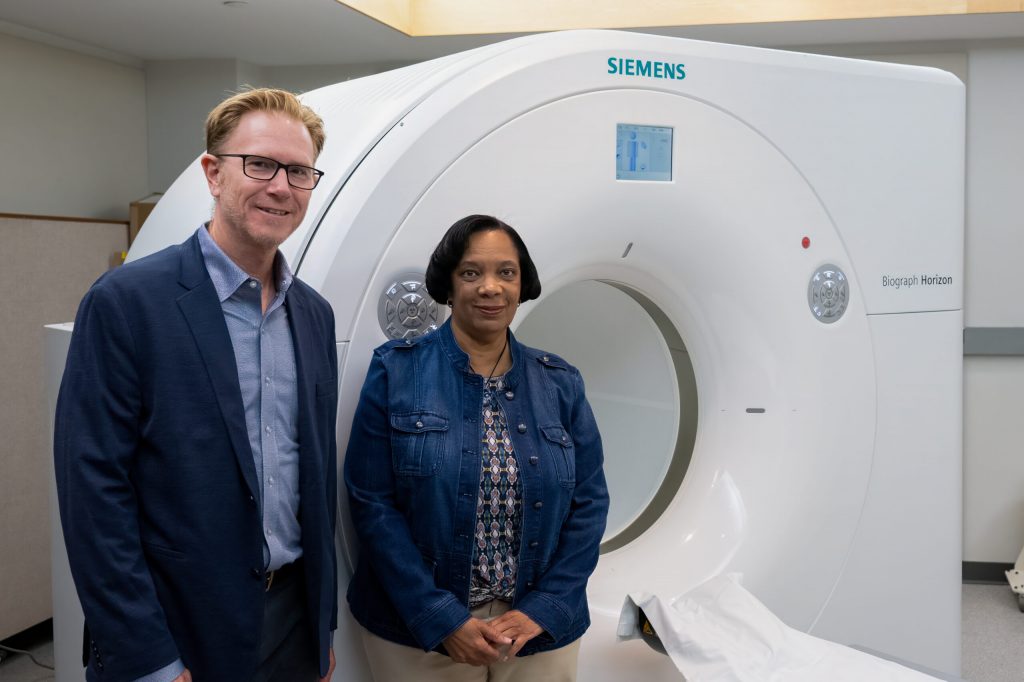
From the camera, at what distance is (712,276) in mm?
1673

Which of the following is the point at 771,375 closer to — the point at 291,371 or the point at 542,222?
the point at 542,222

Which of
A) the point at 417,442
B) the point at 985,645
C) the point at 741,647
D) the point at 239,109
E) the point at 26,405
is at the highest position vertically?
the point at 239,109

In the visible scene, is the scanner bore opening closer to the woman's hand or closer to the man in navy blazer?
the woman's hand

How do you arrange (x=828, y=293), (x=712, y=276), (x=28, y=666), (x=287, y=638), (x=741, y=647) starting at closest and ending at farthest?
(x=287, y=638) < (x=741, y=647) < (x=712, y=276) < (x=828, y=293) < (x=28, y=666)

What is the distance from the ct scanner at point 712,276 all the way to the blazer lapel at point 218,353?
26cm

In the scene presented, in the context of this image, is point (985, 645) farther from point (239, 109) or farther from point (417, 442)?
point (239, 109)

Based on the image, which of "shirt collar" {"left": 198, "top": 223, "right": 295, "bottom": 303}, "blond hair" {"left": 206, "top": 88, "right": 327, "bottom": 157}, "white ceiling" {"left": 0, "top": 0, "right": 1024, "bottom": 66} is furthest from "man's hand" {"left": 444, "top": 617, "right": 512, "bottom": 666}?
"white ceiling" {"left": 0, "top": 0, "right": 1024, "bottom": 66}

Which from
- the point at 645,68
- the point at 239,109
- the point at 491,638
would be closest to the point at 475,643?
the point at 491,638

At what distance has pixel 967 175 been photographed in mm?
3494

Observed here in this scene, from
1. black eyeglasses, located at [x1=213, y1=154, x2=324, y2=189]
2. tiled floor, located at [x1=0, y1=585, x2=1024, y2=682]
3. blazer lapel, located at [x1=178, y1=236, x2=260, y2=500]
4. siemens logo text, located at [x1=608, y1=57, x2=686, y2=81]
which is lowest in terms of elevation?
tiled floor, located at [x1=0, y1=585, x2=1024, y2=682]

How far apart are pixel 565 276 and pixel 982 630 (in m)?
2.32

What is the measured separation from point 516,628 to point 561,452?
0.24 metres

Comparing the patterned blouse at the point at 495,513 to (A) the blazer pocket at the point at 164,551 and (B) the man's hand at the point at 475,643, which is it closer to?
(B) the man's hand at the point at 475,643

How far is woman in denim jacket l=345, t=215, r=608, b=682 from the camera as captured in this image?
1260 mm
